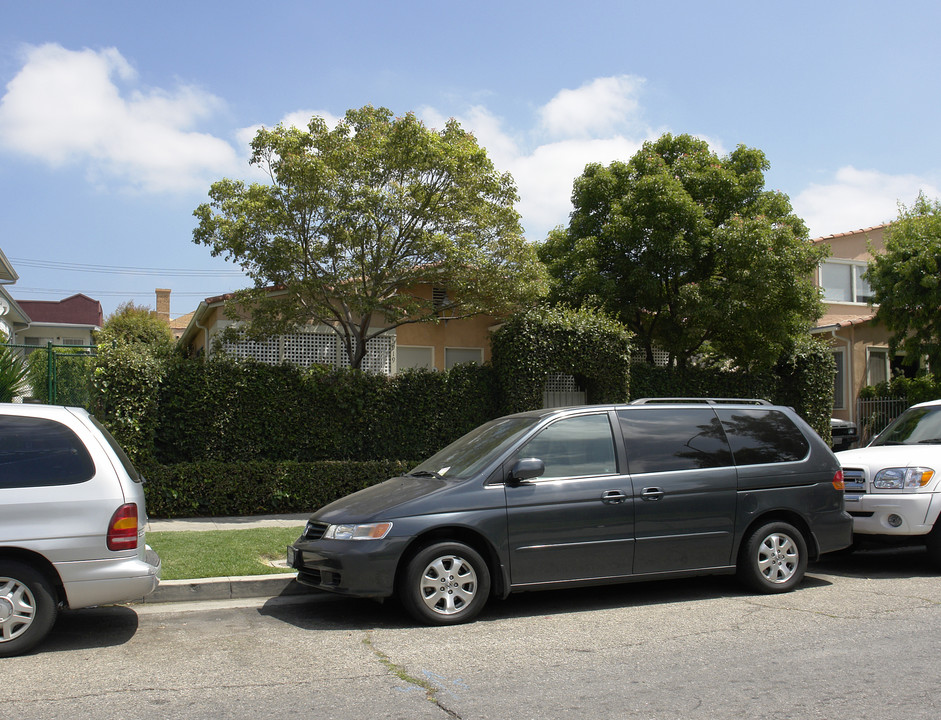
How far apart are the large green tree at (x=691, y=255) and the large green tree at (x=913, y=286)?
337 cm

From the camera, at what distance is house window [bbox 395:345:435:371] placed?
18442mm

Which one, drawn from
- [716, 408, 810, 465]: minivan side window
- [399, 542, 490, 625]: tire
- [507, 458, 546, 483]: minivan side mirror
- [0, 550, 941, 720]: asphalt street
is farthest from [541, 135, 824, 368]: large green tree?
[399, 542, 490, 625]: tire

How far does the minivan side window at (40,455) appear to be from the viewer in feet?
18.2

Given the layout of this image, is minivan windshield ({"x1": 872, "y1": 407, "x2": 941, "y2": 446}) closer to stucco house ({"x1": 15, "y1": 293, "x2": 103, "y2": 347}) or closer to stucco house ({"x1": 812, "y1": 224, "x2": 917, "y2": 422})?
stucco house ({"x1": 812, "y1": 224, "x2": 917, "y2": 422})

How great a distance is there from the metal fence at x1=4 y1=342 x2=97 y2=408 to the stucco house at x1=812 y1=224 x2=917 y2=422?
18.9 meters

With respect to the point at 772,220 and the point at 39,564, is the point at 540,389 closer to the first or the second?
the point at 772,220

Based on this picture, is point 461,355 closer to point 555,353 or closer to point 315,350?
point 315,350

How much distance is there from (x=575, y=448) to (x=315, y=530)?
7.62ft

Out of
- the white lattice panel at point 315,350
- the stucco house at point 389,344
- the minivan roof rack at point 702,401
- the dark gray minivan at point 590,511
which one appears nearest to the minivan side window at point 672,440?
the dark gray minivan at point 590,511

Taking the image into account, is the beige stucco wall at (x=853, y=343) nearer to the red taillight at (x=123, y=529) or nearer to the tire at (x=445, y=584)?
the tire at (x=445, y=584)

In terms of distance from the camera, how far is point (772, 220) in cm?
1667

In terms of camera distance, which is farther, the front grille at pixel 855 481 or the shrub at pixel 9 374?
the shrub at pixel 9 374

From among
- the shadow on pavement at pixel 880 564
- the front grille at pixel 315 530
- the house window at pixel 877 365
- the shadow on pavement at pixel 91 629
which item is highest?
the house window at pixel 877 365

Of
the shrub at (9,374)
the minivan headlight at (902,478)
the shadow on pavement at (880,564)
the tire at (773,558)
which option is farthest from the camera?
the shrub at (9,374)
